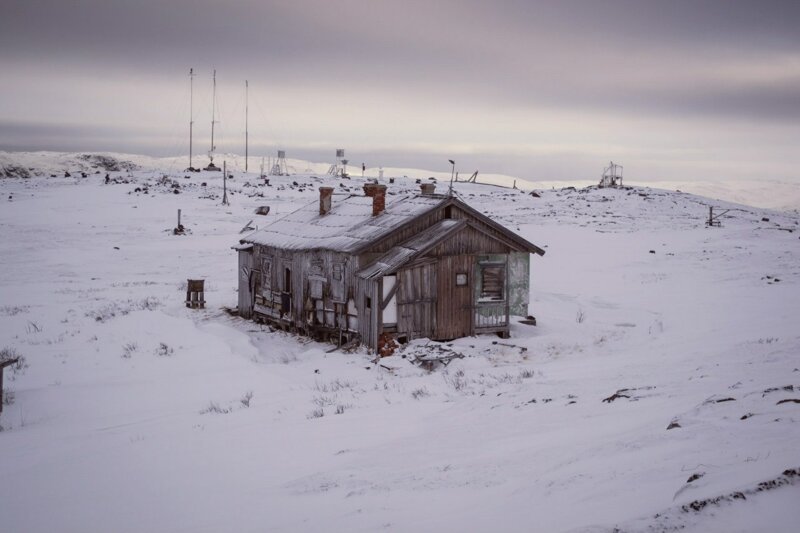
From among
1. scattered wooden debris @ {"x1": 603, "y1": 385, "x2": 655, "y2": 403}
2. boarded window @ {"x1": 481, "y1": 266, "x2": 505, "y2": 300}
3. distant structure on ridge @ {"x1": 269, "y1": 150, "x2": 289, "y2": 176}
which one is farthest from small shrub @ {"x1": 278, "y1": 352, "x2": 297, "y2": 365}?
distant structure on ridge @ {"x1": 269, "y1": 150, "x2": 289, "y2": 176}

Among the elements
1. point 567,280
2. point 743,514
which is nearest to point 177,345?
point 743,514

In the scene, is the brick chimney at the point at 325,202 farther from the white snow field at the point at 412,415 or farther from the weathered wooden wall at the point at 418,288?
the white snow field at the point at 412,415

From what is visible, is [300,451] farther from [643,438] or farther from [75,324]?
[75,324]

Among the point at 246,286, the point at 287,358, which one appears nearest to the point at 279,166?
the point at 246,286

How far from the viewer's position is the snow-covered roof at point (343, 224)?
20463mm

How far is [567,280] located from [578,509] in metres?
26.5

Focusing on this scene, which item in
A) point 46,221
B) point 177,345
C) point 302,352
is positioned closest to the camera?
point 177,345

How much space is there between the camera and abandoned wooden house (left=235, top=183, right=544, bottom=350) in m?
19.6

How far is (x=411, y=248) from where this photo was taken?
64.7 ft

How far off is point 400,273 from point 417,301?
40.4 inches

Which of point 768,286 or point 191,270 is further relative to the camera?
point 191,270

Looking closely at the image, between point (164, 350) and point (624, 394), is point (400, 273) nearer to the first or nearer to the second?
point (164, 350)

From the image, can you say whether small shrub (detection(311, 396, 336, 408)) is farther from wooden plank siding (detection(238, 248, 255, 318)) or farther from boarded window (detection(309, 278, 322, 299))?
wooden plank siding (detection(238, 248, 255, 318))

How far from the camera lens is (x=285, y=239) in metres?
23.0
